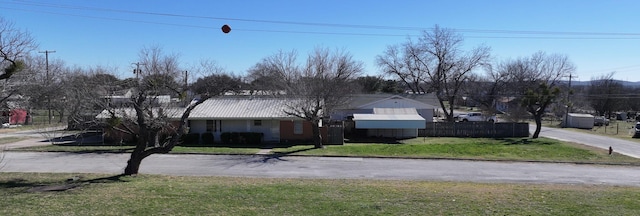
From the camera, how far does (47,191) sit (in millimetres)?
12070

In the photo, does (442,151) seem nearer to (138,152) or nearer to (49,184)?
(138,152)

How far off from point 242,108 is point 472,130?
2174cm

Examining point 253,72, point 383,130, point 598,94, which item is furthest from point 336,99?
point 598,94

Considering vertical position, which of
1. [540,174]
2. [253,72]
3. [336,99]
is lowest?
[540,174]

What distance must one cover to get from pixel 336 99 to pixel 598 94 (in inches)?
→ 2612

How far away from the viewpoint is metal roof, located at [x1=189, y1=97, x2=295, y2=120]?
111ft

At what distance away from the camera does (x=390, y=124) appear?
3741 centimetres

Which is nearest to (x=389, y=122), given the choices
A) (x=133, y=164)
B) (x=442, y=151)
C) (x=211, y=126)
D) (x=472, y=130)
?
(x=442, y=151)

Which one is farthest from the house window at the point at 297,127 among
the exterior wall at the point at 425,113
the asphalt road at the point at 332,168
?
the exterior wall at the point at 425,113

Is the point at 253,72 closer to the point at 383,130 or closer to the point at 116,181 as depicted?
the point at 383,130

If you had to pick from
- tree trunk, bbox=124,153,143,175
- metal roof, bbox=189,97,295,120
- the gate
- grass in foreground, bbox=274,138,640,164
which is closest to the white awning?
the gate

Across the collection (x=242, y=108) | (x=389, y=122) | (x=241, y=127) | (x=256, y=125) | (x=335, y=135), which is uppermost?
(x=242, y=108)

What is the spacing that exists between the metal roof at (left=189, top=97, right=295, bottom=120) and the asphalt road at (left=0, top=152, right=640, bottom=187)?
7.82 meters

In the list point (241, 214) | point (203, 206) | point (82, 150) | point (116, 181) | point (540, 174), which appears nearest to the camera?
point (241, 214)
